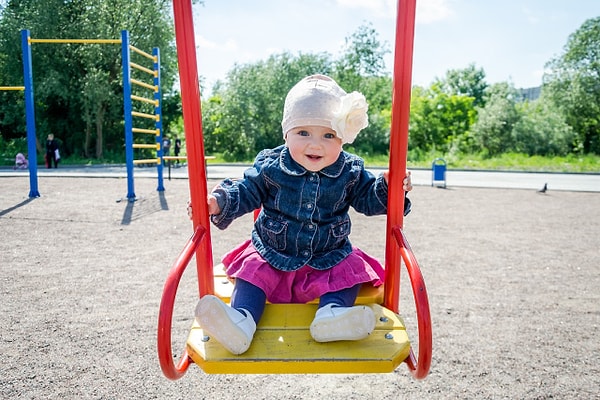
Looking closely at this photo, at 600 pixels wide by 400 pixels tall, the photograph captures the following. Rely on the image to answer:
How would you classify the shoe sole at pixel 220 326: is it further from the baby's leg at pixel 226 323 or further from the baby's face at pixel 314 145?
the baby's face at pixel 314 145

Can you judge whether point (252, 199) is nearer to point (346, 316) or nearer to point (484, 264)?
point (346, 316)

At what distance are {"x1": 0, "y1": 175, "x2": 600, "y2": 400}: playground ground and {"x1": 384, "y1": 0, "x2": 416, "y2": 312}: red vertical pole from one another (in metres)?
0.94

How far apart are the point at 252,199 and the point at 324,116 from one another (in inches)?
16.7

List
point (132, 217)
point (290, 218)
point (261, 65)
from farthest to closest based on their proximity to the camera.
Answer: point (261, 65) → point (132, 217) → point (290, 218)

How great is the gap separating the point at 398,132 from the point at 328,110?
0.81 feet

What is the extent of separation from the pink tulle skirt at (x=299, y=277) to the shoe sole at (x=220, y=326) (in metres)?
0.28

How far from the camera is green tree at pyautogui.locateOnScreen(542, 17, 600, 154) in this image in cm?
2433

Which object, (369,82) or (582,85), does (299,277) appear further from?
(582,85)

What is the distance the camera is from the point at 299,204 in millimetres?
1915

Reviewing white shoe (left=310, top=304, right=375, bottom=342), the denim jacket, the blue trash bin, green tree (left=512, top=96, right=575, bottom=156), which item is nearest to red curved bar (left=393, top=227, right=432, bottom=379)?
white shoe (left=310, top=304, right=375, bottom=342)

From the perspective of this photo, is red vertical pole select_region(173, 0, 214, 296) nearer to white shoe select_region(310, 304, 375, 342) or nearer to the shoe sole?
the shoe sole

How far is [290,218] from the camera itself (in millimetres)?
1940

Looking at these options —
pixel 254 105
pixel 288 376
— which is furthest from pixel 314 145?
pixel 254 105

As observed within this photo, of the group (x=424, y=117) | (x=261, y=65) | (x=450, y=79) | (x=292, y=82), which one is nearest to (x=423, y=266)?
(x=292, y=82)
